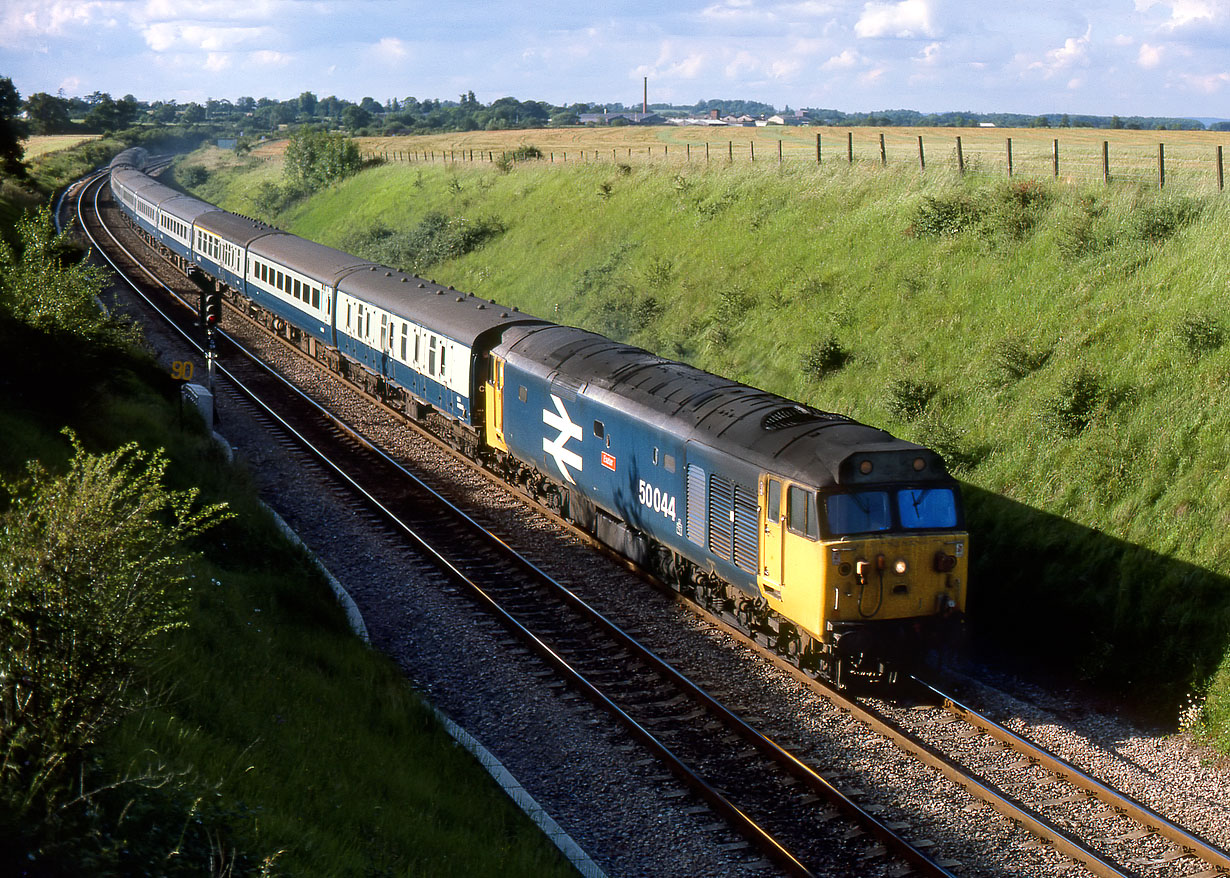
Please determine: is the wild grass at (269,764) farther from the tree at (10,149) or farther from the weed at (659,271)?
the tree at (10,149)

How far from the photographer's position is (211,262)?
45688mm

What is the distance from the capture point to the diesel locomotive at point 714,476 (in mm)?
13289

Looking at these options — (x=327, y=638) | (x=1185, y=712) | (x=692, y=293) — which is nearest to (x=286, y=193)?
(x=692, y=293)

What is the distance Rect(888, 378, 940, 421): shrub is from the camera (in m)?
21.4

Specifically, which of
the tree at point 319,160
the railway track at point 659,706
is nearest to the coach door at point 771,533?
the railway track at point 659,706

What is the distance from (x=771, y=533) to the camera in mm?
13883

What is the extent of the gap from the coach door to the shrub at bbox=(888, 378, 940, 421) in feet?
27.4

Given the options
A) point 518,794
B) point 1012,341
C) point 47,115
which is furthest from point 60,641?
point 47,115

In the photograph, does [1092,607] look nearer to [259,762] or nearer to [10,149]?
[259,762]

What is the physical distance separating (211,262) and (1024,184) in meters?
33.1

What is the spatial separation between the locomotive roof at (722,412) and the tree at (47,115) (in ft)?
510

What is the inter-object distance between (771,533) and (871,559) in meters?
1.32

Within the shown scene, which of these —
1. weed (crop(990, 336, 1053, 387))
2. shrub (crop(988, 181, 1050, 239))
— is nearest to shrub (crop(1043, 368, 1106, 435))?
weed (crop(990, 336, 1053, 387))

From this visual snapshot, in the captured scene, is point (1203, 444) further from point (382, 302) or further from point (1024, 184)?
point (382, 302)
